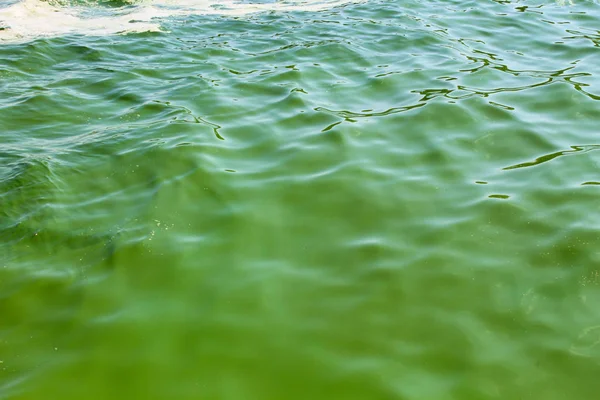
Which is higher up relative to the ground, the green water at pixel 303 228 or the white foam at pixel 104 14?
the white foam at pixel 104 14

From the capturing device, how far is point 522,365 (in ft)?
7.45

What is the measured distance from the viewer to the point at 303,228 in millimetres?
3172

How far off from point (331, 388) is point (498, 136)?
9.08 feet

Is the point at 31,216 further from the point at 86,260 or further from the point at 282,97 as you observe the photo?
the point at 282,97

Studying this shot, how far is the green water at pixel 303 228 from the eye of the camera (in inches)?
89.8

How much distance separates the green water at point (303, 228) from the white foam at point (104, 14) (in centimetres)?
142

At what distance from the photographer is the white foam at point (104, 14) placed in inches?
279

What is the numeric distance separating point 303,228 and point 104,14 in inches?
251

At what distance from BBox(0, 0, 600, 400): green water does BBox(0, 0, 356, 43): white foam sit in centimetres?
142

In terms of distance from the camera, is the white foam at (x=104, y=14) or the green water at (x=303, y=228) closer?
the green water at (x=303, y=228)

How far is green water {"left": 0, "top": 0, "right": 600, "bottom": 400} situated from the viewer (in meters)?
2.28

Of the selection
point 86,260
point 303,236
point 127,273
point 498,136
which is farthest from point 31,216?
point 498,136

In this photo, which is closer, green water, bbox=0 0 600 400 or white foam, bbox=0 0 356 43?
green water, bbox=0 0 600 400

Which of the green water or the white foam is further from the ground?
the white foam
